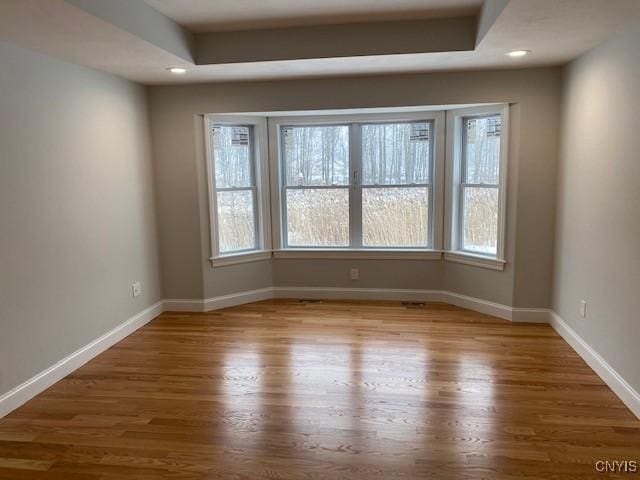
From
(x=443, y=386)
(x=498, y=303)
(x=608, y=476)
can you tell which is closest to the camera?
(x=608, y=476)

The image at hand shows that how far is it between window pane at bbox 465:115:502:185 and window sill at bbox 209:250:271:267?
220 centimetres

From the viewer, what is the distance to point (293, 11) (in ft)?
10.2

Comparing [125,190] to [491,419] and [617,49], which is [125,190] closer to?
[491,419]

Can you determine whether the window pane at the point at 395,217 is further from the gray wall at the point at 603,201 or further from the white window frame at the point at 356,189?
the gray wall at the point at 603,201

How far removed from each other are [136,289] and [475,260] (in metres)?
3.16

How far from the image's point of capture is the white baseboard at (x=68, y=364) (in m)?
2.80

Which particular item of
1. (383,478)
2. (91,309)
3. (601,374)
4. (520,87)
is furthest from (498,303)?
(91,309)

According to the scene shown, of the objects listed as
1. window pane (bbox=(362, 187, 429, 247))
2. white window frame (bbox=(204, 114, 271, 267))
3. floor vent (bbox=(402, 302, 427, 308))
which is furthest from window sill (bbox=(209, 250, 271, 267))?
floor vent (bbox=(402, 302, 427, 308))

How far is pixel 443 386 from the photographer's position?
3.02 metres

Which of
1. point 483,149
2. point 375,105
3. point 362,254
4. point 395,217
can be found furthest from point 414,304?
point 375,105

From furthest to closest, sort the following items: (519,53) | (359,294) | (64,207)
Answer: (359,294) < (519,53) < (64,207)

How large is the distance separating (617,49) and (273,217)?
10.7ft

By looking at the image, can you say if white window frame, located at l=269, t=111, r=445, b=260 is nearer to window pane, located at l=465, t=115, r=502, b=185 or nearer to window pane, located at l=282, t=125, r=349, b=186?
window pane, located at l=282, t=125, r=349, b=186

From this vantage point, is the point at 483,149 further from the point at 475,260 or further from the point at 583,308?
the point at 583,308
